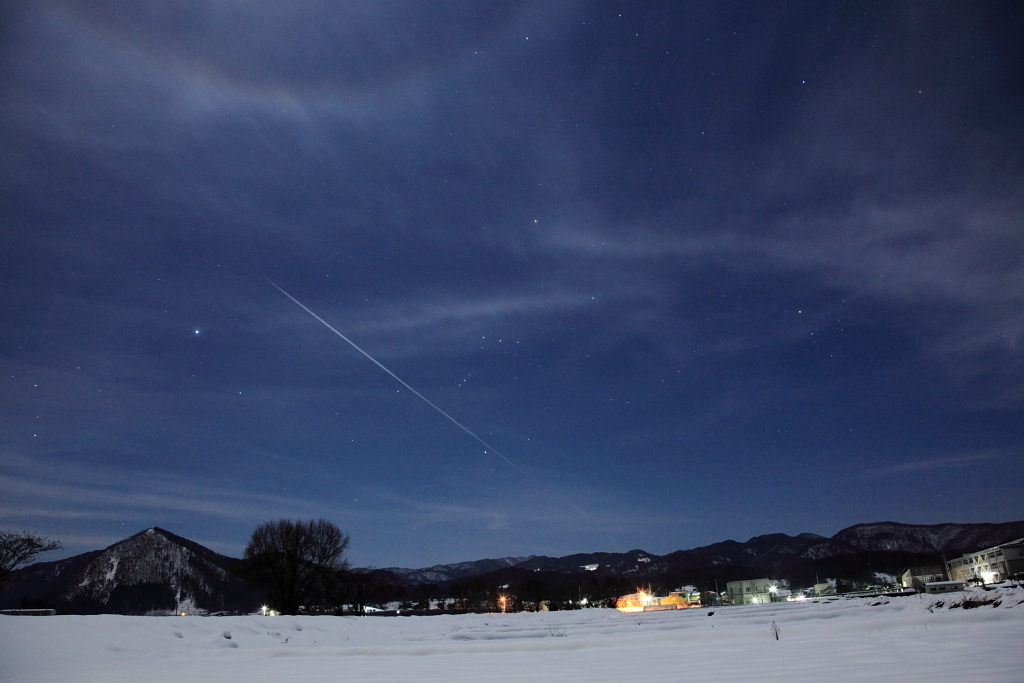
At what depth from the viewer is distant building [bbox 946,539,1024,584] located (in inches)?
3130

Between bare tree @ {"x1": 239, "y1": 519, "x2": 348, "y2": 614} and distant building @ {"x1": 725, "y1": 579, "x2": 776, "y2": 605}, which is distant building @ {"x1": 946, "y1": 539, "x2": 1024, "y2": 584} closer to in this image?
distant building @ {"x1": 725, "y1": 579, "x2": 776, "y2": 605}

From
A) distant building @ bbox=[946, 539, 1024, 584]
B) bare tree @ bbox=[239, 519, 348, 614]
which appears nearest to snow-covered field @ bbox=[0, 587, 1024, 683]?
bare tree @ bbox=[239, 519, 348, 614]

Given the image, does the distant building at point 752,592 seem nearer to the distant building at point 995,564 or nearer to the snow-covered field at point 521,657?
the distant building at point 995,564

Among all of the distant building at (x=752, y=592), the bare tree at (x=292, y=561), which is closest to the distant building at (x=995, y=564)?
the distant building at (x=752, y=592)

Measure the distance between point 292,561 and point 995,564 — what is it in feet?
353

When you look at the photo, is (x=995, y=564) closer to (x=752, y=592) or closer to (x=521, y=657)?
(x=752, y=592)

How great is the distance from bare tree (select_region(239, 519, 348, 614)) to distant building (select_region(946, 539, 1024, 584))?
287 feet

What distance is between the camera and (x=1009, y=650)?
5.89m

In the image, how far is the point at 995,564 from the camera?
87.8m

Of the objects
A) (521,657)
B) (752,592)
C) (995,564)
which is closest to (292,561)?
(521,657)

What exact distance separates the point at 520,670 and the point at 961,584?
212 ft

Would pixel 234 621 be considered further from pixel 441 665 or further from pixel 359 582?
pixel 359 582

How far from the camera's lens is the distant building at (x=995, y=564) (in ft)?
261

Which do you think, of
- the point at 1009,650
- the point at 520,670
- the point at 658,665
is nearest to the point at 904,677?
the point at 1009,650
